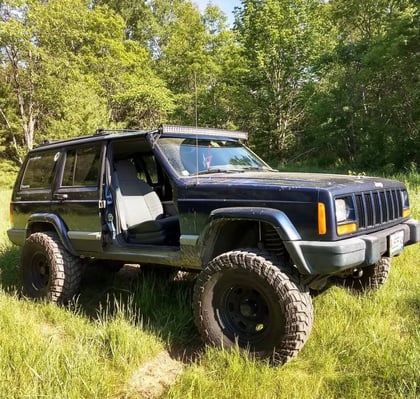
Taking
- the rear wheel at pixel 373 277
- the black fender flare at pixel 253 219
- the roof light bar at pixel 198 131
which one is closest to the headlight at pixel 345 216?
the black fender flare at pixel 253 219

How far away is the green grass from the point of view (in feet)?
8.71

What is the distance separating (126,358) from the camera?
3107mm

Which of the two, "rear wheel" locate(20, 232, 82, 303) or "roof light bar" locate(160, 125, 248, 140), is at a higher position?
"roof light bar" locate(160, 125, 248, 140)

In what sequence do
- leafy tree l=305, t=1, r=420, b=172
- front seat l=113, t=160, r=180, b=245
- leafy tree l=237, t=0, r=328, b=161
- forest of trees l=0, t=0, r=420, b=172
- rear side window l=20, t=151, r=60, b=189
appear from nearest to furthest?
front seat l=113, t=160, r=180, b=245, rear side window l=20, t=151, r=60, b=189, leafy tree l=305, t=1, r=420, b=172, forest of trees l=0, t=0, r=420, b=172, leafy tree l=237, t=0, r=328, b=161

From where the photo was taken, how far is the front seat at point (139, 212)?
173 inches

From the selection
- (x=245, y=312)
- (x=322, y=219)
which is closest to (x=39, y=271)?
(x=245, y=312)

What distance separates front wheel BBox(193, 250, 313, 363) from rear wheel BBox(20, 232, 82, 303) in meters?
1.88

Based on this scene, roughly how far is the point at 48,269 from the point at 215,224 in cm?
244

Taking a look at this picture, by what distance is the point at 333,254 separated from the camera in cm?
279

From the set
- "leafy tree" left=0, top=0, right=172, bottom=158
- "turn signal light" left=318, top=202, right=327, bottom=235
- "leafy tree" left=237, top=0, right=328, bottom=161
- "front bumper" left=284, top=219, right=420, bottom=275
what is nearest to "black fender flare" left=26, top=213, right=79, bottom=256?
"front bumper" left=284, top=219, right=420, bottom=275

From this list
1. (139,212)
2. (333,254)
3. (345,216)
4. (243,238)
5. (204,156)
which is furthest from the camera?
(139,212)

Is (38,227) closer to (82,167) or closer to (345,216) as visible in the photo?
(82,167)

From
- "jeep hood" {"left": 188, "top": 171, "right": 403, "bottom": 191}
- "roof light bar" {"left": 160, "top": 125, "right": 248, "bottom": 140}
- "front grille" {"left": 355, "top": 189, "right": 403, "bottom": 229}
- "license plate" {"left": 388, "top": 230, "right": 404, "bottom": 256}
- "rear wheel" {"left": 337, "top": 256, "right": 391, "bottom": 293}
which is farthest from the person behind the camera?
"rear wheel" {"left": 337, "top": 256, "right": 391, "bottom": 293}

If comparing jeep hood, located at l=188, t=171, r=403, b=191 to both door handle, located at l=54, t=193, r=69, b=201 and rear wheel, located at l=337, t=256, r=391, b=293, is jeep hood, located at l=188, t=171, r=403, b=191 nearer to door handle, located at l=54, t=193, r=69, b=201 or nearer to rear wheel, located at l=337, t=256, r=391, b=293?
rear wheel, located at l=337, t=256, r=391, b=293
